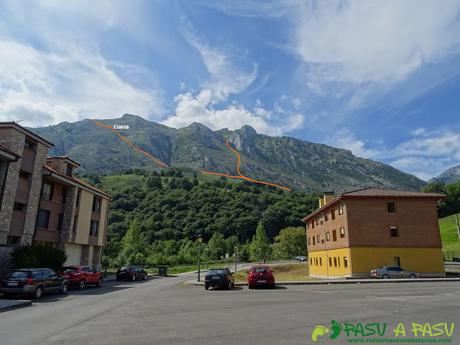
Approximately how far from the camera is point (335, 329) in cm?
860

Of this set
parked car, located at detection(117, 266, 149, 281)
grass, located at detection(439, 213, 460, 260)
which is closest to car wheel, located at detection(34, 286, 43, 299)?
parked car, located at detection(117, 266, 149, 281)

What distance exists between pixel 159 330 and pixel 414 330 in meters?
6.49

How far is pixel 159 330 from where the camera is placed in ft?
28.7

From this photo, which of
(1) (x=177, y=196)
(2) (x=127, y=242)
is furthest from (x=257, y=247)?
(1) (x=177, y=196)

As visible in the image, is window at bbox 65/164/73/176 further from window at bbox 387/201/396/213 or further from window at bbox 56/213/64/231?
window at bbox 387/201/396/213

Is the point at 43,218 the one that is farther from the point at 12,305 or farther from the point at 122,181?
the point at 122,181

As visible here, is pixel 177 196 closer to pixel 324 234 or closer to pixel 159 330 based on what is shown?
pixel 324 234

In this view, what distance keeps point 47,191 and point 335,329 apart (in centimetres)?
3050

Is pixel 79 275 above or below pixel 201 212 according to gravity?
below

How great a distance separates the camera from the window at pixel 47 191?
30.9 meters

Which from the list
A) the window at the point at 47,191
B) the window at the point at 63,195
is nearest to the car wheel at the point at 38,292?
the window at the point at 47,191

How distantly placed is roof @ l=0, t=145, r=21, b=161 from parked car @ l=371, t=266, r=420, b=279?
3236 centimetres

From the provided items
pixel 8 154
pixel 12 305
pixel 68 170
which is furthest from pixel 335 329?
pixel 68 170

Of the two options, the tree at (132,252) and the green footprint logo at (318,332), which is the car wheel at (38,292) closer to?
the green footprint logo at (318,332)
